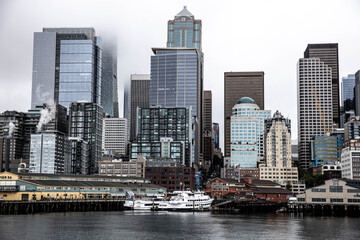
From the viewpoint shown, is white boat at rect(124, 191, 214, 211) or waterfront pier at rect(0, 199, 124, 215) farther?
white boat at rect(124, 191, 214, 211)

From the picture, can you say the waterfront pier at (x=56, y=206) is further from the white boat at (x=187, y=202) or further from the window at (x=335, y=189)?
the window at (x=335, y=189)

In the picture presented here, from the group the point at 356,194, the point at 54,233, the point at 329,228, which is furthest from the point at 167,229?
the point at 356,194

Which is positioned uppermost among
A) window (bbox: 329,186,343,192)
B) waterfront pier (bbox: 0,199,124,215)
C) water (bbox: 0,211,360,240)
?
window (bbox: 329,186,343,192)

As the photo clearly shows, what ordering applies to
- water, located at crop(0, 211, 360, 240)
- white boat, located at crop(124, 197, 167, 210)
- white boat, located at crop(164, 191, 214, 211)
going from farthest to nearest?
white boat, located at crop(124, 197, 167, 210)
white boat, located at crop(164, 191, 214, 211)
water, located at crop(0, 211, 360, 240)

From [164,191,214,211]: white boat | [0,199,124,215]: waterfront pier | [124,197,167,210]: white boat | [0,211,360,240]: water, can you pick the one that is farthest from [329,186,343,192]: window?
[0,199,124,215]: waterfront pier

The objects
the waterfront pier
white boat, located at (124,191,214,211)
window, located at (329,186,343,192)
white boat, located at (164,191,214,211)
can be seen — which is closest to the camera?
the waterfront pier

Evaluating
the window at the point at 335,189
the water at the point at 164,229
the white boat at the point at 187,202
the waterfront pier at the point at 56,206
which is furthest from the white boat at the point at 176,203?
the window at the point at 335,189

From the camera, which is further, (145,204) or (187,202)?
(145,204)

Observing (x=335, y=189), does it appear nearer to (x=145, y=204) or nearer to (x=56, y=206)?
(x=145, y=204)

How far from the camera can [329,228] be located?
129 m

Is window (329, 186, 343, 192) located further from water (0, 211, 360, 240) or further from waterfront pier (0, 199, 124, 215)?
waterfront pier (0, 199, 124, 215)

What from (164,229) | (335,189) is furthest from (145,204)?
(335,189)

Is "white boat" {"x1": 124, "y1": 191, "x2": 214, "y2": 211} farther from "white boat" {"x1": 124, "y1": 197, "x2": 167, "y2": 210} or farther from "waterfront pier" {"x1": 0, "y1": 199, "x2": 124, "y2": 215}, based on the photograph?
"waterfront pier" {"x1": 0, "y1": 199, "x2": 124, "y2": 215}

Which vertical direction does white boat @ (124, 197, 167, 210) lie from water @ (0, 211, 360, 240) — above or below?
above
